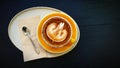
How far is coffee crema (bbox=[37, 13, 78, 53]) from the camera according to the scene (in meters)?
0.62

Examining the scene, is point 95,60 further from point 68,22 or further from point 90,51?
point 68,22

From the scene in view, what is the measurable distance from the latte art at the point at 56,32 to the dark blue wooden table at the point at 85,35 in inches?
3.3

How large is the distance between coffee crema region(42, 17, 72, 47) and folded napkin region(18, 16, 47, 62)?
0.13ft

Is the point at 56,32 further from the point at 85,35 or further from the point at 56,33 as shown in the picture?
the point at 85,35

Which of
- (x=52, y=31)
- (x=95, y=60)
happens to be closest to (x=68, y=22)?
(x=52, y=31)

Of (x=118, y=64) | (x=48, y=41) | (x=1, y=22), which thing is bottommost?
(x=118, y=64)

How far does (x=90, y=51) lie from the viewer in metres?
0.69

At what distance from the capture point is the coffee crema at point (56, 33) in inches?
24.5

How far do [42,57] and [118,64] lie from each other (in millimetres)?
314

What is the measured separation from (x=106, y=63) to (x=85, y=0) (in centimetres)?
28

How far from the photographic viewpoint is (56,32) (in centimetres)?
62

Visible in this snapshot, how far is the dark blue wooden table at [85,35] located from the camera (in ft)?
2.18

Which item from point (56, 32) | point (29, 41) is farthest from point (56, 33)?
point (29, 41)

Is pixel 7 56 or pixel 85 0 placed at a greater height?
pixel 85 0
